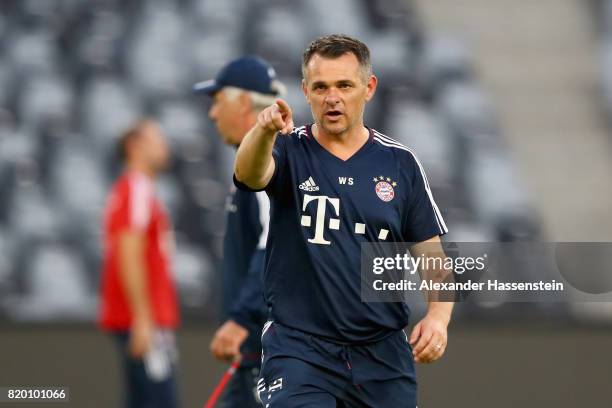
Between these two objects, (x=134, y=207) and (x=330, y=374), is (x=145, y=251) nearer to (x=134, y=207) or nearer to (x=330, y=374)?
(x=134, y=207)

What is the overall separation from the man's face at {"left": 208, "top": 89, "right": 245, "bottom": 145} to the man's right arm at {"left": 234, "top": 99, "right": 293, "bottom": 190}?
149cm

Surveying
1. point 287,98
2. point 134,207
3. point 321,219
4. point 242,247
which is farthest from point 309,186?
point 287,98

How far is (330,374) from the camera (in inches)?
152

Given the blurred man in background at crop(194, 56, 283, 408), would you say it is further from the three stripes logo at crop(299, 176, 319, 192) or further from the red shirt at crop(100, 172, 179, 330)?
the red shirt at crop(100, 172, 179, 330)

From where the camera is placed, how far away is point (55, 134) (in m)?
10.5

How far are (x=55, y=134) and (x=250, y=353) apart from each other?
5.99 meters

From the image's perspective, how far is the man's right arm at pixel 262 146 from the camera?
3566 millimetres

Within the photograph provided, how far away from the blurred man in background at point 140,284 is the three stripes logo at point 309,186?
3254mm

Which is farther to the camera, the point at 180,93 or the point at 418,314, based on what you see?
the point at 180,93

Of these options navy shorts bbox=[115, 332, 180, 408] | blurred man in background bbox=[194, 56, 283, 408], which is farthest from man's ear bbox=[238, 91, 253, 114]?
navy shorts bbox=[115, 332, 180, 408]

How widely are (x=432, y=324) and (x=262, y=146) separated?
2.84ft

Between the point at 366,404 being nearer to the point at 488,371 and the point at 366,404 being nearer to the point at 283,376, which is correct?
the point at 283,376

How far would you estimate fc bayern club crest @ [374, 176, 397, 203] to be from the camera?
3938mm

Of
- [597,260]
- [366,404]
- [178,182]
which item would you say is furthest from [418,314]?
[366,404]
